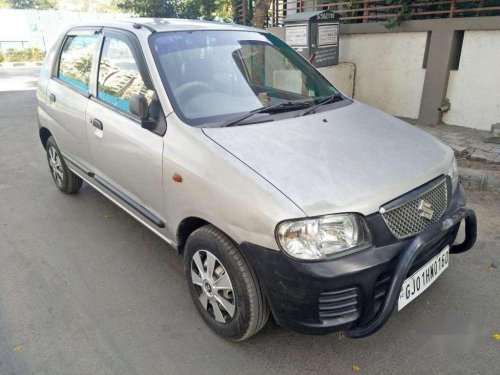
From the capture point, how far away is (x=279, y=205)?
1.86 meters

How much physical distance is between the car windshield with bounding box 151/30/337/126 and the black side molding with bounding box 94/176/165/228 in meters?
0.74

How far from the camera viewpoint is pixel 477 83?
562 cm

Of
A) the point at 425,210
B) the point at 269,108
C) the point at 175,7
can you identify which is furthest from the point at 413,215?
the point at 175,7

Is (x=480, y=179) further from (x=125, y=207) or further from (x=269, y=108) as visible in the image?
(x=125, y=207)

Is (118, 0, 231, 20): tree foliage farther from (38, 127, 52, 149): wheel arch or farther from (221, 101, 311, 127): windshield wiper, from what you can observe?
(221, 101, 311, 127): windshield wiper

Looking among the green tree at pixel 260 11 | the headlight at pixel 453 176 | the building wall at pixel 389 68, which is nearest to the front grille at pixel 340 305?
the headlight at pixel 453 176

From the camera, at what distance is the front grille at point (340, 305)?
1.89 metres

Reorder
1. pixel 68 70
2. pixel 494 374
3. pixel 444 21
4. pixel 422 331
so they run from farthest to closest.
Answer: pixel 444 21 → pixel 68 70 → pixel 422 331 → pixel 494 374

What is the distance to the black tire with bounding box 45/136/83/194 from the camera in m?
4.22

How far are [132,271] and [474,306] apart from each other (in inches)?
94.5

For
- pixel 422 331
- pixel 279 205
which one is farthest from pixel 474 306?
pixel 279 205

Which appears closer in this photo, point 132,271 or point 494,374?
point 494,374

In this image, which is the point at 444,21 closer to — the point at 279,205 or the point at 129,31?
the point at 129,31

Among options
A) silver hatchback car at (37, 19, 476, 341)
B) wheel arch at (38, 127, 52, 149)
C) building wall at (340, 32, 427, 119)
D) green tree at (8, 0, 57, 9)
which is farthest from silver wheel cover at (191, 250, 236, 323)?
green tree at (8, 0, 57, 9)
